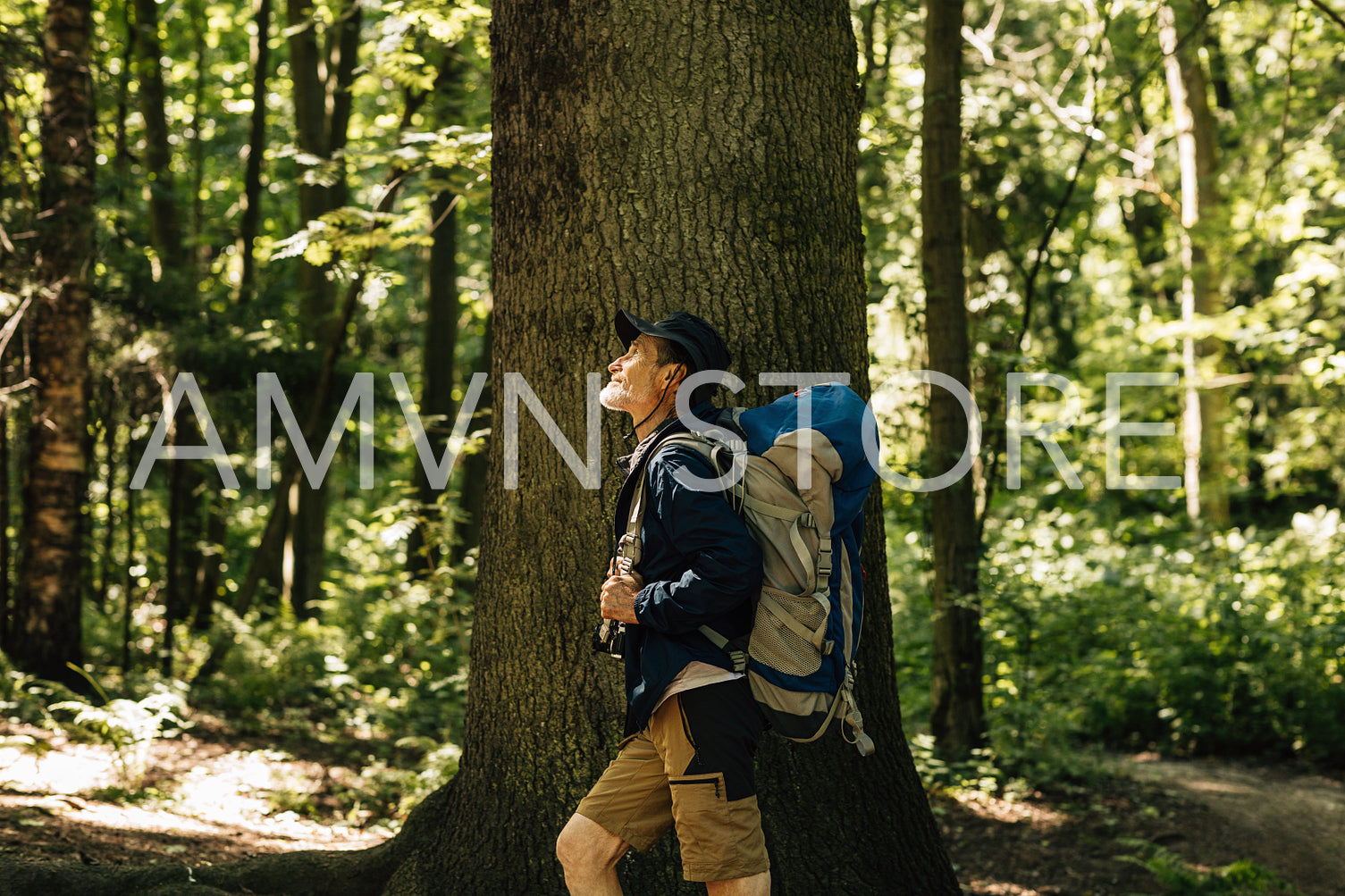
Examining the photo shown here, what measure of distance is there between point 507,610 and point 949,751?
16.4ft

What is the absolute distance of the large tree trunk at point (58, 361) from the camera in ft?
29.2

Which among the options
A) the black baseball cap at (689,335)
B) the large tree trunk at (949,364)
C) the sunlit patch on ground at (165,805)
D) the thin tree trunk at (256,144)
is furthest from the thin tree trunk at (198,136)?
the black baseball cap at (689,335)

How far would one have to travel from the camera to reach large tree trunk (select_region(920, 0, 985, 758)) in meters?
7.64

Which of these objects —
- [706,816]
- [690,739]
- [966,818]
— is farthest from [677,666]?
[966,818]

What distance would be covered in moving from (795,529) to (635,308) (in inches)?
51.6

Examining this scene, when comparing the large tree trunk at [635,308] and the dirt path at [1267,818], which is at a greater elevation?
the large tree trunk at [635,308]

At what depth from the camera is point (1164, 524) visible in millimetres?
15336

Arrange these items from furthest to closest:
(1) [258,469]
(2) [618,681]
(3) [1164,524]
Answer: (3) [1164,524] < (1) [258,469] < (2) [618,681]

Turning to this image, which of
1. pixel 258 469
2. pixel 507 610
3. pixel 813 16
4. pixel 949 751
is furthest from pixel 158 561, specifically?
pixel 813 16

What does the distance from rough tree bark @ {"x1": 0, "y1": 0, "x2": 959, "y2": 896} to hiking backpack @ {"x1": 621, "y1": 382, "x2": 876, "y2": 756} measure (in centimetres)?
98

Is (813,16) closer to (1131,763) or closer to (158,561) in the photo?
(1131,763)

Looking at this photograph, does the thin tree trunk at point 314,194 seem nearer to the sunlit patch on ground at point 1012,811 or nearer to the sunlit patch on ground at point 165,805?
the sunlit patch on ground at point 165,805

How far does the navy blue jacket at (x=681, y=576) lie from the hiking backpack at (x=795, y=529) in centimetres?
5

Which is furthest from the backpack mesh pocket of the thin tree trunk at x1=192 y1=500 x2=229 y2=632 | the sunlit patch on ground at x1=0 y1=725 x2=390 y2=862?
the thin tree trunk at x1=192 y1=500 x2=229 y2=632
